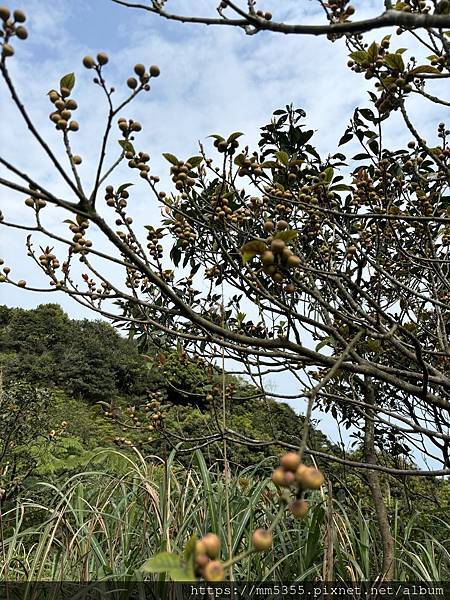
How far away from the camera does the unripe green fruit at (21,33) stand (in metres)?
0.93

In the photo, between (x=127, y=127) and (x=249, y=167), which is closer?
(x=127, y=127)

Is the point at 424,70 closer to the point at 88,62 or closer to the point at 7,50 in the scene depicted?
the point at 88,62

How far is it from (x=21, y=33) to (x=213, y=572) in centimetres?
97

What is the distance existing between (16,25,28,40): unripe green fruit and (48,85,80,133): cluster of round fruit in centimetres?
18

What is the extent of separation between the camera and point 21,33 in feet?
3.07

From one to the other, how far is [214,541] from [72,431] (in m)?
9.13

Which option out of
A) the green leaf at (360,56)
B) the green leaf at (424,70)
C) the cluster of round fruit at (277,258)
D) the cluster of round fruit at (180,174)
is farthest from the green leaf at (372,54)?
the cluster of round fruit at (277,258)

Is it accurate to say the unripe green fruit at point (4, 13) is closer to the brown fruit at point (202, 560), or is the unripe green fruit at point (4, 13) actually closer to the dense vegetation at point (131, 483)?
the brown fruit at point (202, 560)

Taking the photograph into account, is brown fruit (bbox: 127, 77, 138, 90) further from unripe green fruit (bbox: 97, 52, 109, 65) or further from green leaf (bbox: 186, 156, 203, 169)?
green leaf (bbox: 186, 156, 203, 169)

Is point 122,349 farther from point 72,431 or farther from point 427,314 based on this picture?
point 427,314

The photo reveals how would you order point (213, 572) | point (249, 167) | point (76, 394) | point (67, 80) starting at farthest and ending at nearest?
point (76, 394) < point (249, 167) < point (67, 80) < point (213, 572)

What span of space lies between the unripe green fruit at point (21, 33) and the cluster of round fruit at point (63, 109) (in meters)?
0.18

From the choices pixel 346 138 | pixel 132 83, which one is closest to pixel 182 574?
pixel 132 83

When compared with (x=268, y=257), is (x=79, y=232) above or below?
above
